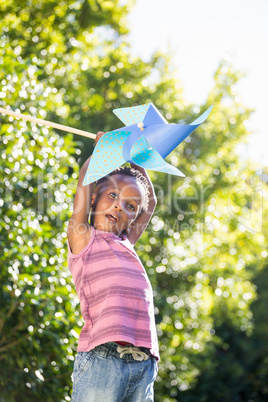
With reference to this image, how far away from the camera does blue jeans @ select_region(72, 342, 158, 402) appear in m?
2.03

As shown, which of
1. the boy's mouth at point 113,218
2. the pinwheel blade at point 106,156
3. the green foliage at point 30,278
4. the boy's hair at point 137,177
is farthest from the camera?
the green foliage at point 30,278

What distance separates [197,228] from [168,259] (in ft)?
2.25

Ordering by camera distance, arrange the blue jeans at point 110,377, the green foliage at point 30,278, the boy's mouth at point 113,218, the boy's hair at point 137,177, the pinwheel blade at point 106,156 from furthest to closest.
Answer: the green foliage at point 30,278, the boy's hair at point 137,177, the boy's mouth at point 113,218, the pinwheel blade at point 106,156, the blue jeans at point 110,377

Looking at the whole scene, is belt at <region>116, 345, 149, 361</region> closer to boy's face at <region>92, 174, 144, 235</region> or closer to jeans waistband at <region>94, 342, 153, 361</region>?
jeans waistband at <region>94, 342, 153, 361</region>

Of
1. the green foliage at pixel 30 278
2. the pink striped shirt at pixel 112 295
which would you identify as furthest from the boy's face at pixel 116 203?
the green foliage at pixel 30 278

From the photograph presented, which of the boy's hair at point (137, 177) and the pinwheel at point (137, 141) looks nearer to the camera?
the pinwheel at point (137, 141)

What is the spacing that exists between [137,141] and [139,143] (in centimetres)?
1

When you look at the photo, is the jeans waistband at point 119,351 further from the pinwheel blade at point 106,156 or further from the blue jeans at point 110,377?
the pinwheel blade at point 106,156

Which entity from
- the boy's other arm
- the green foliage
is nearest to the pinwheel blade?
the boy's other arm

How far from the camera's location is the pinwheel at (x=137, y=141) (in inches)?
89.7

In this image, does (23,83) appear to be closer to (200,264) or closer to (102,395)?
(102,395)

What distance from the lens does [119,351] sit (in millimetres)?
Result: 2094

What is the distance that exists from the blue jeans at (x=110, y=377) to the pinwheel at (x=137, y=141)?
71 cm

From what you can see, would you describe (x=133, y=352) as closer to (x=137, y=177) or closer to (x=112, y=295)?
(x=112, y=295)
